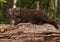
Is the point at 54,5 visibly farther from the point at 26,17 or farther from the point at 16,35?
the point at 16,35

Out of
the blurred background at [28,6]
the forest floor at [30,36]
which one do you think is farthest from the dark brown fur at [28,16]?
the blurred background at [28,6]

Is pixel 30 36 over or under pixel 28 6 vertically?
over

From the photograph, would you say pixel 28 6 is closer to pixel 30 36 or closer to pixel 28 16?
pixel 28 16

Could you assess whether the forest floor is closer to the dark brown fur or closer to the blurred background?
the dark brown fur

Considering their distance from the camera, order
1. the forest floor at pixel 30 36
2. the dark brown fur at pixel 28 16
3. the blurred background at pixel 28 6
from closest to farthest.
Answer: the forest floor at pixel 30 36 < the dark brown fur at pixel 28 16 < the blurred background at pixel 28 6

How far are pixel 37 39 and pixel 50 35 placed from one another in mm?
216

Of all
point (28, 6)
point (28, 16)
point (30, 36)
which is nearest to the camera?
point (30, 36)

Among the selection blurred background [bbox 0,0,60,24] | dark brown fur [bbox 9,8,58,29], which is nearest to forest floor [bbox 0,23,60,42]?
dark brown fur [bbox 9,8,58,29]

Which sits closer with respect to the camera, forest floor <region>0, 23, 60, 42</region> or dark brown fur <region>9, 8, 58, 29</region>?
forest floor <region>0, 23, 60, 42</region>

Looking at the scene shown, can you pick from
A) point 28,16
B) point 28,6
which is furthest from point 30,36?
point 28,6

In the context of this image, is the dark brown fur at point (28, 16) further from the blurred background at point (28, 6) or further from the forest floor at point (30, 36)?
the blurred background at point (28, 6)

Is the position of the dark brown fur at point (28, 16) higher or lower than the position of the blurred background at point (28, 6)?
higher

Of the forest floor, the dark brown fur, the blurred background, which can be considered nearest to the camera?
the forest floor

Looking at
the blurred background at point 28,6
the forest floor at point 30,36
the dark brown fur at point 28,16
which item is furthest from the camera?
the blurred background at point 28,6
